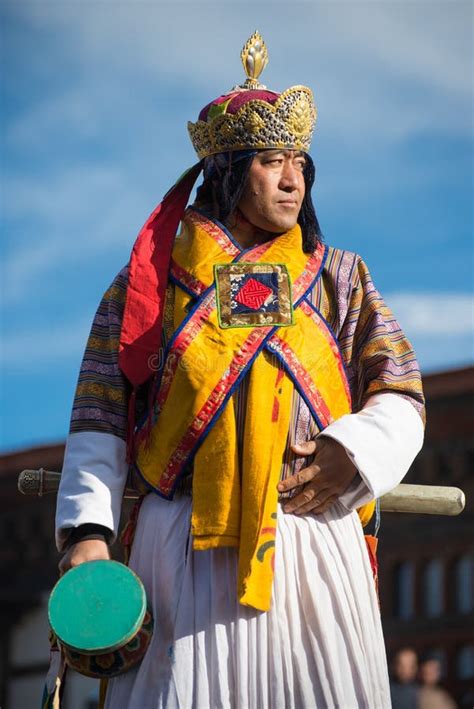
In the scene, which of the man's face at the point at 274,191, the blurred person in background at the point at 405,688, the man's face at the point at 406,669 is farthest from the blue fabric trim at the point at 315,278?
the man's face at the point at 406,669

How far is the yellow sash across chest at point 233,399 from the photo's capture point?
383cm

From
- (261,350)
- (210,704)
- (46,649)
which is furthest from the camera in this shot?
(46,649)

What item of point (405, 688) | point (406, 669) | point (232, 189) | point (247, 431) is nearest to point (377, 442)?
point (247, 431)

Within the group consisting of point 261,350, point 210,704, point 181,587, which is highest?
point 261,350

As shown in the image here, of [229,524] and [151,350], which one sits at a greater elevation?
[151,350]

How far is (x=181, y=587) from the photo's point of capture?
3848 mm

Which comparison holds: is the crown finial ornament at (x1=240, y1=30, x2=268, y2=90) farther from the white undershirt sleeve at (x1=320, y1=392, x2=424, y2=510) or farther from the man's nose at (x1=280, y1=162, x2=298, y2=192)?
the white undershirt sleeve at (x1=320, y1=392, x2=424, y2=510)

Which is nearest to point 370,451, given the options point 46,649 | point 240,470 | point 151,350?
point 240,470

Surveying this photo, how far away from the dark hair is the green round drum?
952mm

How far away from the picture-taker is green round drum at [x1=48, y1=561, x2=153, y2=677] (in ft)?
12.1

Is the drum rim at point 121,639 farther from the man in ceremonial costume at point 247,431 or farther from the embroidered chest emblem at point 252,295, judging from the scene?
the embroidered chest emblem at point 252,295

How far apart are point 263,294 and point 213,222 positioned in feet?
0.82

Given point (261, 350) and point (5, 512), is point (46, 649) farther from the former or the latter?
point (261, 350)

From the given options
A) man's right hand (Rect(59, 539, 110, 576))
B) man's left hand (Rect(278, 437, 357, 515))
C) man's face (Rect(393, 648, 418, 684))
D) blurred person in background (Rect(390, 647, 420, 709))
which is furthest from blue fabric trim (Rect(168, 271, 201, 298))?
man's face (Rect(393, 648, 418, 684))
